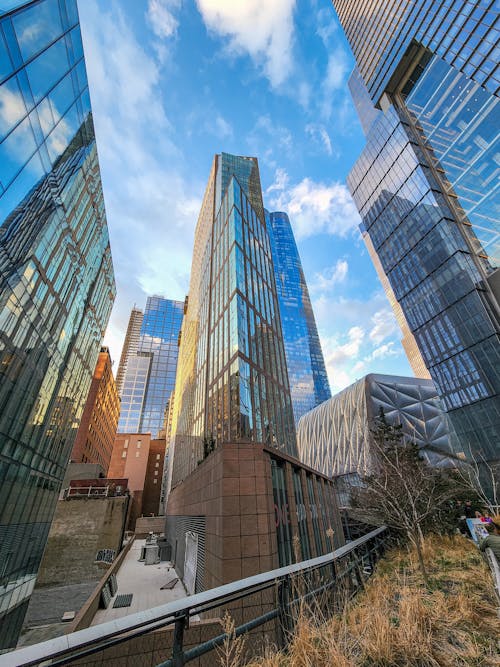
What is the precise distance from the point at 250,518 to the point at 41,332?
61.9 feet

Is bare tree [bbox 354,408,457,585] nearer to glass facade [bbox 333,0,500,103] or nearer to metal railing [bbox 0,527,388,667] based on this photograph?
metal railing [bbox 0,527,388,667]

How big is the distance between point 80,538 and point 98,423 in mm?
38298

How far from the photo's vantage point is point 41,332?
2019 cm

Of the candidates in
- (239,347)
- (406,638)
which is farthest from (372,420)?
(406,638)

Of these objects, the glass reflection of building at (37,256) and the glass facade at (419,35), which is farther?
the glass facade at (419,35)

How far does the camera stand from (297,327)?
145250mm

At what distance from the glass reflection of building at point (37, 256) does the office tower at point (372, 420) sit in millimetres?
45534

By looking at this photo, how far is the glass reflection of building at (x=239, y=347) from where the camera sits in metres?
23.7

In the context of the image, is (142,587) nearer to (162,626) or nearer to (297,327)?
(162,626)

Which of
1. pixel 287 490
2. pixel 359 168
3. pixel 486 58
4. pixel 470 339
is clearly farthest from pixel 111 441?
pixel 486 58

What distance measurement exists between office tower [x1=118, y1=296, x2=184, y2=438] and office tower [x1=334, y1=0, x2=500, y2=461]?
3686 inches

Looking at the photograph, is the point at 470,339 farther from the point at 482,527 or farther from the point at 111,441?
the point at 111,441

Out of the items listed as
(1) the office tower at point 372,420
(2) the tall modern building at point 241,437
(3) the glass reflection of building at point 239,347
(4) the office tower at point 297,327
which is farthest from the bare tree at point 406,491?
(4) the office tower at point 297,327

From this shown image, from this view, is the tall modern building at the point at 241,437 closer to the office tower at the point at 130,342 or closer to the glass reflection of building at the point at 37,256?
the glass reflection of building at the point at 37,256
